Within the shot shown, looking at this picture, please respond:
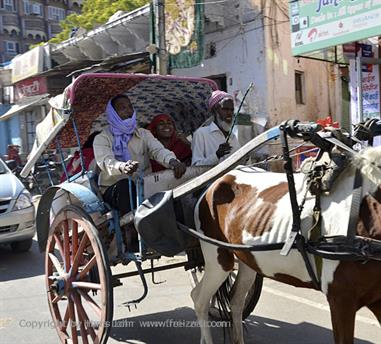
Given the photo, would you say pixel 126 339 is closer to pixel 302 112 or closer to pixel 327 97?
pixel 302 112

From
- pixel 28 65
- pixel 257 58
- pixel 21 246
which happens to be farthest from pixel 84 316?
pixel 28 65

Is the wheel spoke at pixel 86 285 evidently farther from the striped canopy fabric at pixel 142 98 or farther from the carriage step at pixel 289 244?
the carriage step at pixel 289 244

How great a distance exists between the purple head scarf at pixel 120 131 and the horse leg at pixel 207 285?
1080mm

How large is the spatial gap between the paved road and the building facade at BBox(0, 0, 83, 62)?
5060 centimetres

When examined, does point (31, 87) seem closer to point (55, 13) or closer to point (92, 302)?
point (92, 302)

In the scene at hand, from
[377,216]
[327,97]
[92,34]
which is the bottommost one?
[377,216]

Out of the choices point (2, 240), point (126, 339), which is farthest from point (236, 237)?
point (2, 240)

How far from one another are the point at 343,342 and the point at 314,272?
378 millimetres

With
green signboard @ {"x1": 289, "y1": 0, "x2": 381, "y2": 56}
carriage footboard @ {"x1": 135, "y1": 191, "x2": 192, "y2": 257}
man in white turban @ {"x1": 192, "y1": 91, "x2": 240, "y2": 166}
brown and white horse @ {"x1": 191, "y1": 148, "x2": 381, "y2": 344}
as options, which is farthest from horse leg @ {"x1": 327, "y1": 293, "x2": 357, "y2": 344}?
green signboard @ {"x1": 289, "y1": 0, "x2": 381, "y2": 56}

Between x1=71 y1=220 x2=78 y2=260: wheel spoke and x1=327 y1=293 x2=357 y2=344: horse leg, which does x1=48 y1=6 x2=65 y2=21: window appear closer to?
x1=71 y1=220 x2=78 y2=260: wheel spoke

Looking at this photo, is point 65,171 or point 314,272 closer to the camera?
point 314,272

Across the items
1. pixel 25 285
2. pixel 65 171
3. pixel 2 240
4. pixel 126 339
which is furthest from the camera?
pixel 2 240

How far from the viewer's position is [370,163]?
257 cm

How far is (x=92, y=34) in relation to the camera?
Answer: 15.4m
